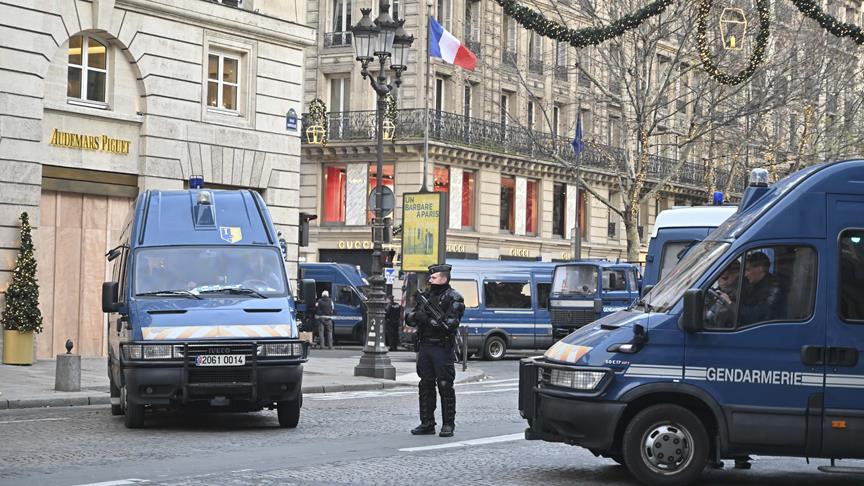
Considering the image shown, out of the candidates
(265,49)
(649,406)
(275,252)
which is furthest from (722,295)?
(265,49)

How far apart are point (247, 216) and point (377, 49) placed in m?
9.81

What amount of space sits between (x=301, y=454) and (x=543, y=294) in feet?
84.4

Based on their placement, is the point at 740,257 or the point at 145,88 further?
the point at 145,88

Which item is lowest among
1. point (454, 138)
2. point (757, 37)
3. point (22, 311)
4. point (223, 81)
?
point (22, 311)

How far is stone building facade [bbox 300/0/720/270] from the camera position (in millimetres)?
51625

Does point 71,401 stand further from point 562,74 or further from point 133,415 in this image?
point 562,74

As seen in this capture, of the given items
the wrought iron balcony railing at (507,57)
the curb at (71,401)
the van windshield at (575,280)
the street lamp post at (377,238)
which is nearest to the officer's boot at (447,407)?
the curb at (71,401)

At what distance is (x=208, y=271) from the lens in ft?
52.4

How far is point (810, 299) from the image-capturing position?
1098cm

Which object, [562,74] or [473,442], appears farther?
[562,74]

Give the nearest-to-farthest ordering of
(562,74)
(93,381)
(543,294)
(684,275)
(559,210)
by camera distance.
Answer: (684,275) < (93,381) < (543,294) < (562,74) < (559,210)

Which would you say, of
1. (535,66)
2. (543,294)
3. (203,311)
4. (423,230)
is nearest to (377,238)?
(423,230)

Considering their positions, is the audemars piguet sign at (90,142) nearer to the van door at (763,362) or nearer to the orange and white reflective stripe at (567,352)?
the orange and white reflective stripe at (567,352)

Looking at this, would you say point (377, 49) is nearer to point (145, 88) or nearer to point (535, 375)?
point (145, 88)
